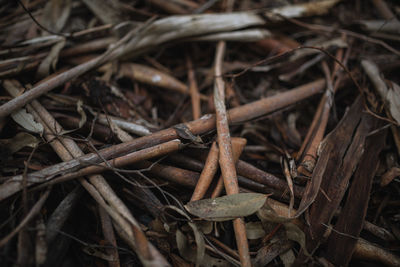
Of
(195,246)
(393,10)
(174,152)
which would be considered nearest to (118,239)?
(195,246)

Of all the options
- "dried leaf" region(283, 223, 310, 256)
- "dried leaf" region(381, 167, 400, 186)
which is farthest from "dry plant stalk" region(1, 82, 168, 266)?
"dried leaf" region(381, 167, 400, 186)

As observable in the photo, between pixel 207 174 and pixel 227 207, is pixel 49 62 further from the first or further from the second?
pixel 227 207

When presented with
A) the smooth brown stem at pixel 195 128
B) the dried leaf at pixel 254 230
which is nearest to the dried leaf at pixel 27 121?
the smooth brown stem at pixel 195 128

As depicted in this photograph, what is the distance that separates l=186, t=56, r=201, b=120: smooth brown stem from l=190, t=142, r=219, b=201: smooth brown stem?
0.40 meters

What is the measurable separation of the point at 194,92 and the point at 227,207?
34.1 inches

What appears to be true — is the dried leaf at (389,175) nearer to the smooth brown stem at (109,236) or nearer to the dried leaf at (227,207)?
the dried leaf at (227,207)

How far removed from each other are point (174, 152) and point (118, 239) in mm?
458

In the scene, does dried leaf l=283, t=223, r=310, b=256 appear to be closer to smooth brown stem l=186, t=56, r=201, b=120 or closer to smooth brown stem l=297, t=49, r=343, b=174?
smooth brown stem l=297, t=49, r=343, b=174

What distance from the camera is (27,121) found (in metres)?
1.14

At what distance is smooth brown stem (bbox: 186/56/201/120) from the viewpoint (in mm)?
1538

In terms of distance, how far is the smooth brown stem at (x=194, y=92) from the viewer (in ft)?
5.04

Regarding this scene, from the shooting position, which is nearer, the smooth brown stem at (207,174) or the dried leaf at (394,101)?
the smooth brown stem at (207,174)

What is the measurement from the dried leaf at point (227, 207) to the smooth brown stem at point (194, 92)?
2.02 feet

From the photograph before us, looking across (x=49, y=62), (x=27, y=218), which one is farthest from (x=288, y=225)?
(x=49, y=62)
